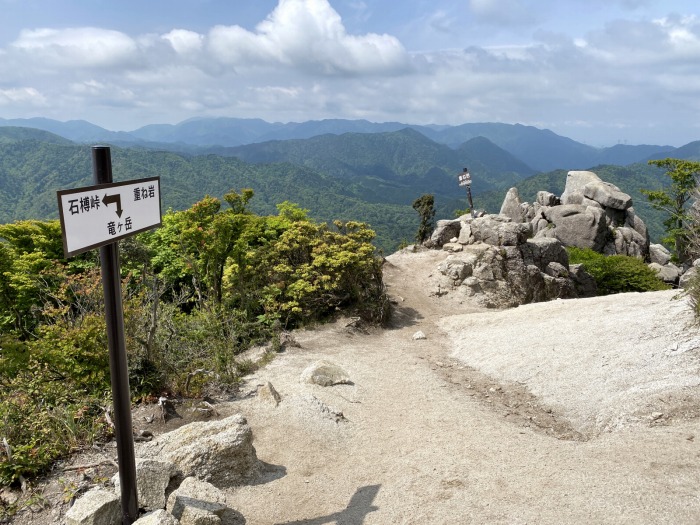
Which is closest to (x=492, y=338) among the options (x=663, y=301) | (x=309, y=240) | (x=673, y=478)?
(x=663, y=301)

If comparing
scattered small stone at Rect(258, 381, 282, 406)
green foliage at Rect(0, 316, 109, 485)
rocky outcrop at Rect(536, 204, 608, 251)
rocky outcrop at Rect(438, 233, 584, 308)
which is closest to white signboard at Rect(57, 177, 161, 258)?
green foliage at Rect(0, 316, 109, 485)

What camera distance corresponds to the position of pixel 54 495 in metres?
5.13

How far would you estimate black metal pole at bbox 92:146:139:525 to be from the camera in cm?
362

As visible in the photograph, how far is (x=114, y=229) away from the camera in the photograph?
3516mm

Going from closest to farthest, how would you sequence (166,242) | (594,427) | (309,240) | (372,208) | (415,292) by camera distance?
(594,427)
(309,240)
(415,292)
(166,242)
(372,208)

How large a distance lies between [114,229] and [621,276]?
80.2ft

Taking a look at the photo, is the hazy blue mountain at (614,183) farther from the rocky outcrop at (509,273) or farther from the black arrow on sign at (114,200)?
the black arrow on sign at (114,200)

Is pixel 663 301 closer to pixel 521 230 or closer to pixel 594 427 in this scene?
pixel 594 427

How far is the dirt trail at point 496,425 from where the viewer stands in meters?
5.22

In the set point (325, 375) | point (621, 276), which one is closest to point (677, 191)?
point (621, 276)

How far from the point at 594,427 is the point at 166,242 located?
55.2ft

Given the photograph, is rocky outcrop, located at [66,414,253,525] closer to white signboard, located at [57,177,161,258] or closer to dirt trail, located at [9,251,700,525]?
dirt trail, located at [9,251,700,525]

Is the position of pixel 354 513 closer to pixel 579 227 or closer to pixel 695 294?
pixel 695 294

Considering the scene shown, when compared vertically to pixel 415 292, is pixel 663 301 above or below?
above
